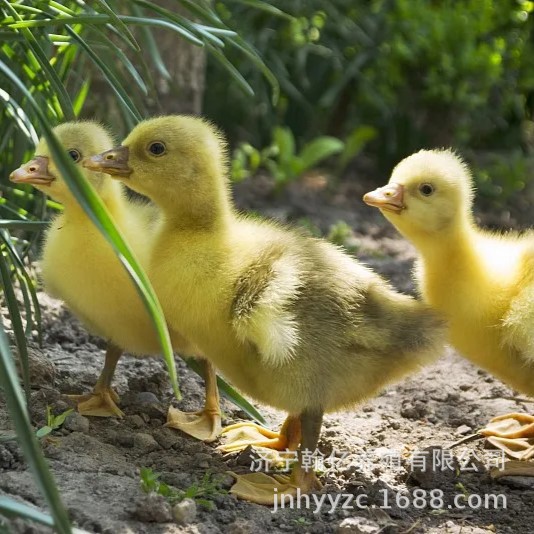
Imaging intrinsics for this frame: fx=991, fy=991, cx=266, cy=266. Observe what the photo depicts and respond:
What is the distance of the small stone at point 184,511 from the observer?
7.64ft

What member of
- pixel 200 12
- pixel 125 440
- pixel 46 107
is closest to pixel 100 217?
pixel 125 440

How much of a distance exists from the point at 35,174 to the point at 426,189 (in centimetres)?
114

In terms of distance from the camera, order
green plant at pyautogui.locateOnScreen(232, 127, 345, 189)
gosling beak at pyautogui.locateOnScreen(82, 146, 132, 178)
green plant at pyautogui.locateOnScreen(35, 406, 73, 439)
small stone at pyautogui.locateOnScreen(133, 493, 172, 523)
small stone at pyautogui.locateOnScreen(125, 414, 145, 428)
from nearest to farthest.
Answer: small stone at pyautogui.locateOnScreen(133, 493, 172, 523), green plant at pyautogui.locateOnScreen(35, 406, 73, 439), gosling beak at pyautogui.locateOnScreen(82, 146, 132, 178), small stone at pyautogui.locateOnScreen(125, 414, 145, 428), green plant at pyautogui.locateOnScreen(232, 127, 345, 189)

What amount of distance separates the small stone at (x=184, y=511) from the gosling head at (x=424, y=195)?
41.5 inches

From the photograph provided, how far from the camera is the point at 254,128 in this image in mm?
6508

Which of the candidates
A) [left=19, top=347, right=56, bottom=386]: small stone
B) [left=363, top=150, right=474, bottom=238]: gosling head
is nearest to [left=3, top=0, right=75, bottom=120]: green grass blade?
[left=19, top=347, right=56, bottom=386]: small stone

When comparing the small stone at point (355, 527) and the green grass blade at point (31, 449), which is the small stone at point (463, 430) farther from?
the green grass blade at point (31, 449)

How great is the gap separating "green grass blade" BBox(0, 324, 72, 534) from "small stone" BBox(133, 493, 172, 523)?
553 millimetres

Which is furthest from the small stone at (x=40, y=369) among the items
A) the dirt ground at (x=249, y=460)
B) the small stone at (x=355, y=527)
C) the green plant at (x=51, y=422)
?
the small stone at (x=355, y=527)

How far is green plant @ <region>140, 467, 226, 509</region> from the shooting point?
2395mm

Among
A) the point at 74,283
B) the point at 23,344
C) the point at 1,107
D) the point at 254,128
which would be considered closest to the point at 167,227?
the point at 74,283

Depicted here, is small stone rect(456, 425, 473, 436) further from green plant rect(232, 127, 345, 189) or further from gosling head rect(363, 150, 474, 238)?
green plant rect(232, 127, 345, 189)

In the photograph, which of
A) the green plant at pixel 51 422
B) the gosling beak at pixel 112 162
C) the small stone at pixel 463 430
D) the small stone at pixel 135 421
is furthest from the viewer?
the small stone at pixel 463 430

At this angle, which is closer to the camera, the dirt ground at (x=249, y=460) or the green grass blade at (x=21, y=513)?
the green grass blade at (x=21, y=513)
